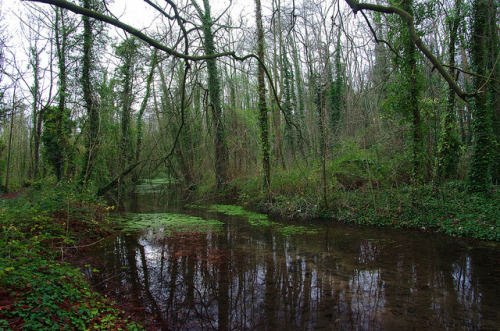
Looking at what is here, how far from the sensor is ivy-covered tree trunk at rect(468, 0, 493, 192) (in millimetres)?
8510

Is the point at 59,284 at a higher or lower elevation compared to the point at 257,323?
higher

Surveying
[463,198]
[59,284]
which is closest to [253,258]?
[59,284]

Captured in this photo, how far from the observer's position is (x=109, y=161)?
16984 millimetres

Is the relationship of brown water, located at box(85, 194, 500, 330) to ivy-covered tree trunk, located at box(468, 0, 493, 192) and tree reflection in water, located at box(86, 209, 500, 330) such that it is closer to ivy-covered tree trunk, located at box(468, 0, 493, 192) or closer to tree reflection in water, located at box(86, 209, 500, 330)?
tree reflection in water, located at box(86, 209, 500, 330)

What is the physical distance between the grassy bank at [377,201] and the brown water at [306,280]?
0.75 m

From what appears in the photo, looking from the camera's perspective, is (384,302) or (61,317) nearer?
(61,317)

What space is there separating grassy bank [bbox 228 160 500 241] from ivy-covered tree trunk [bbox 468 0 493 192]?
502mm

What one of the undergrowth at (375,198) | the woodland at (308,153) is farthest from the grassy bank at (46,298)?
the undergrowth at (375,198)

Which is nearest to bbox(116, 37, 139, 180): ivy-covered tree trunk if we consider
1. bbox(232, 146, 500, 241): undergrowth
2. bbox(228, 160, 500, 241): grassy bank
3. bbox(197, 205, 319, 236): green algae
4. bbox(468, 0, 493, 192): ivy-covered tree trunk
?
bbox(197, 205, 319, 236): green algae

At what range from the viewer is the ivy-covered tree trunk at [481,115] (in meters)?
8.51

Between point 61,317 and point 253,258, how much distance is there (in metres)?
3.97

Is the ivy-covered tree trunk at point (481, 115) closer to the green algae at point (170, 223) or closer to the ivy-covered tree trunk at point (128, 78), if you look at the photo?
the green algae at point (170, 223)

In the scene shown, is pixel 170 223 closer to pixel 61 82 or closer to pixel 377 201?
pixel 377 201

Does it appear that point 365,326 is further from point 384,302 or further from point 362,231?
point 362,231
